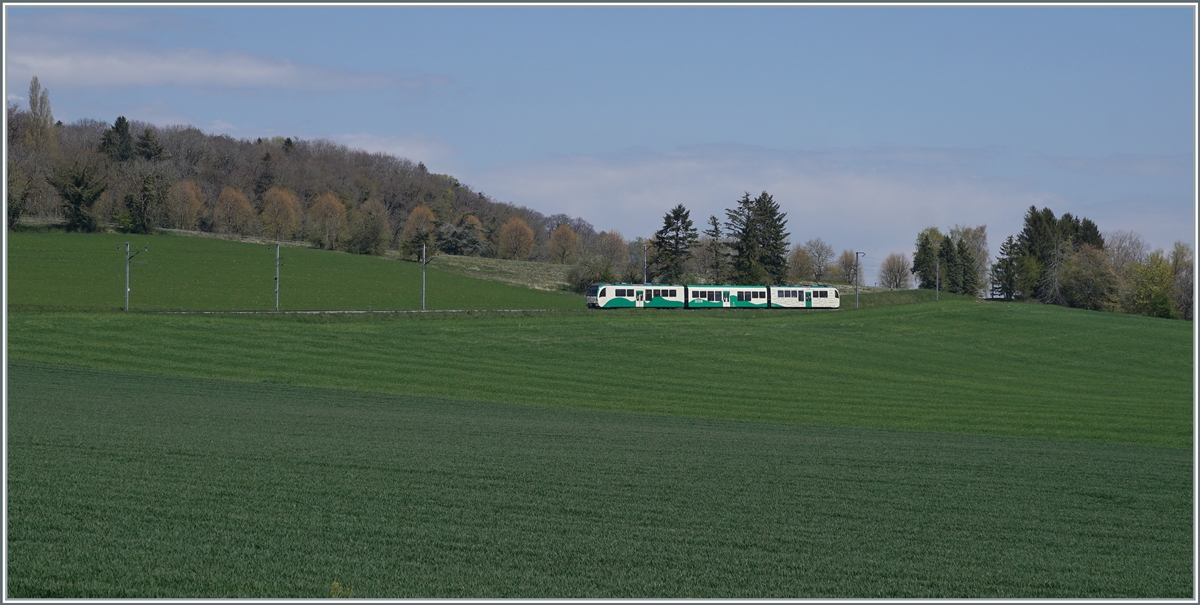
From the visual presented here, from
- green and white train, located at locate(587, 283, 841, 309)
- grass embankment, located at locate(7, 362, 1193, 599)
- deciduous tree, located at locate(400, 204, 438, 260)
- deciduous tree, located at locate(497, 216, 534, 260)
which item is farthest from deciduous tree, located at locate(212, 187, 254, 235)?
grass embankment, located at locate(7, 362, 1193, 599)

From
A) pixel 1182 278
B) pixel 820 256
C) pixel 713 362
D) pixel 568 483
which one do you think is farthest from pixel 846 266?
pixel 568 483

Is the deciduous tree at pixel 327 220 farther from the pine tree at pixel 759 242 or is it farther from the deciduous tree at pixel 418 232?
the pine tree at pixel 759 242

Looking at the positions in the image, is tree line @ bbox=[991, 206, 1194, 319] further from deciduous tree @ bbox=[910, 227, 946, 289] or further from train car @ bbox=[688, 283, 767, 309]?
A: train car @ bbox=[688, 283, 767, 309]

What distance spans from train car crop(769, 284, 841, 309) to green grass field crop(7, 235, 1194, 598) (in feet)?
113

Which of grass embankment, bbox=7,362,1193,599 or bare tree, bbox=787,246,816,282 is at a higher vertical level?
bare tree, bbox=787,246,816,282

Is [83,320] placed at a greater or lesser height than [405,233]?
→ lesser

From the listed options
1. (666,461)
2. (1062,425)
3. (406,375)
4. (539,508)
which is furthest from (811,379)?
(539,508)

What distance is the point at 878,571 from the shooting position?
8305 mm

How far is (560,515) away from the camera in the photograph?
394 inches

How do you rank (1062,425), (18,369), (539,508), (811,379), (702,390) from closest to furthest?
(539,508) < (1062,425) < (18,369) < (702,390) < (811,379)

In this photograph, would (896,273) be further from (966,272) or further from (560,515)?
(560,515)

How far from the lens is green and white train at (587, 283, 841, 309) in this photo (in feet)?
213

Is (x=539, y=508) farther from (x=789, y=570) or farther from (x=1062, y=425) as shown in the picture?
(x=1062, y=425)

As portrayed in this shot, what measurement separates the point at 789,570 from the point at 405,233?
9727cm
